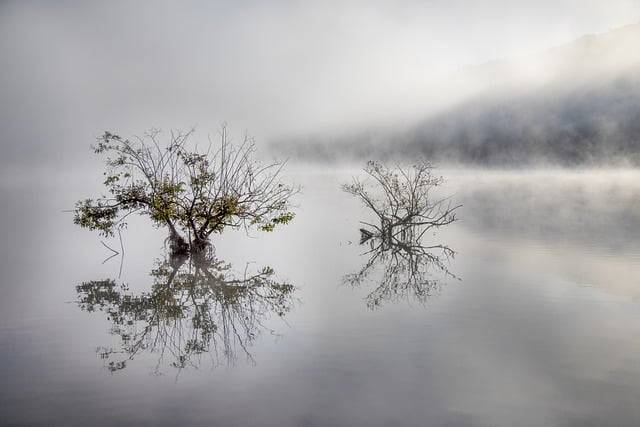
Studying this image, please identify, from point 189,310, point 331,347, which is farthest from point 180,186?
point 331,347

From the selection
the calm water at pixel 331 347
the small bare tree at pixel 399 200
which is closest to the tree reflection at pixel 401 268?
the calm water at pixel 331 347

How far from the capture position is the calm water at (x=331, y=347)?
31.6 feet

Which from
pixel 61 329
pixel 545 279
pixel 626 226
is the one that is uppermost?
pixel 626 226

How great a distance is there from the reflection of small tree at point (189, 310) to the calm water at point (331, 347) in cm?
8

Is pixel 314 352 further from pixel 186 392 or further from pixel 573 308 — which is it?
pixel 573 308

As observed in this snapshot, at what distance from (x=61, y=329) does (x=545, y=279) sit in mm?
14113

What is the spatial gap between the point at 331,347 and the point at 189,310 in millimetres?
5123

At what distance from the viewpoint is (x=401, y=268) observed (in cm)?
2375

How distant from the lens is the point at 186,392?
34.1ft

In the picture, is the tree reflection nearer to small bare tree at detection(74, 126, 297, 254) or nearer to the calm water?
the calm water

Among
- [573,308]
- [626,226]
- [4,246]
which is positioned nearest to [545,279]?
[573,308]

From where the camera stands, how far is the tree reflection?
18.8 m

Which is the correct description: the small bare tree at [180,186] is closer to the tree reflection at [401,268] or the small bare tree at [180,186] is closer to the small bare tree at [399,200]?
the tree reflection at [401,268]

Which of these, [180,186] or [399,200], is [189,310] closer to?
[180,186]
